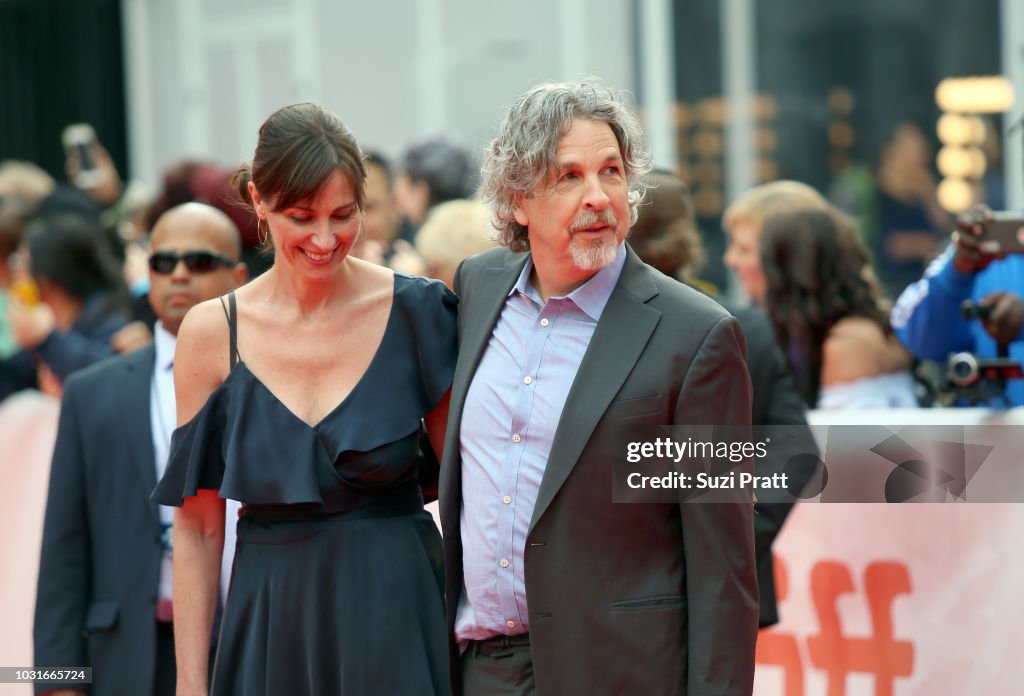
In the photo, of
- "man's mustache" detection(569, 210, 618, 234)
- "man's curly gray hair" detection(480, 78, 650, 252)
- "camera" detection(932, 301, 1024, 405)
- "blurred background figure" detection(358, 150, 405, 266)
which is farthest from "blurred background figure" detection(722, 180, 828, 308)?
"man's mustache" detection(569, 210, 618, 234)

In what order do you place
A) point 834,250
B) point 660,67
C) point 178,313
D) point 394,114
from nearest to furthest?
point 178,313, point 834,250, point 660,67, point 394,114

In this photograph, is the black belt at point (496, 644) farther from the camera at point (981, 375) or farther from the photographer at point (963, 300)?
the photographer at point (963, 300)

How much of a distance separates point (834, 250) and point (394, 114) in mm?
8102

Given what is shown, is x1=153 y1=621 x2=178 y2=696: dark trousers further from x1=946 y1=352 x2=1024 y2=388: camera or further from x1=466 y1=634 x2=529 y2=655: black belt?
x1=946 y1=352 x2=1024 y2=388: camera

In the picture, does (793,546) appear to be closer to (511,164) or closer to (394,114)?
(511,164)

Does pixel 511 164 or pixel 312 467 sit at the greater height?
pixel 511 164

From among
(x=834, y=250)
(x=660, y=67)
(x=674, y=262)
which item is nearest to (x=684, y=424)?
(x=674, y=262)

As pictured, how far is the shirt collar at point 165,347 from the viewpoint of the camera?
4.61 metres

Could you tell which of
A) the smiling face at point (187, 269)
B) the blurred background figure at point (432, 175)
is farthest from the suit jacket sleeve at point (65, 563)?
the blurred background figure at point (432, 175)

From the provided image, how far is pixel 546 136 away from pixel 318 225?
612 millimetres

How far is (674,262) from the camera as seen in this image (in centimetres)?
502

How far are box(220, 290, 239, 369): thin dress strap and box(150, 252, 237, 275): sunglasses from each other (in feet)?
3.02

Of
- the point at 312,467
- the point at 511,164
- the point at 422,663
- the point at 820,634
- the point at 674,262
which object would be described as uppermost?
the point at 511,164

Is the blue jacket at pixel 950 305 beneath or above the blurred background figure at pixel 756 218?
beneath
